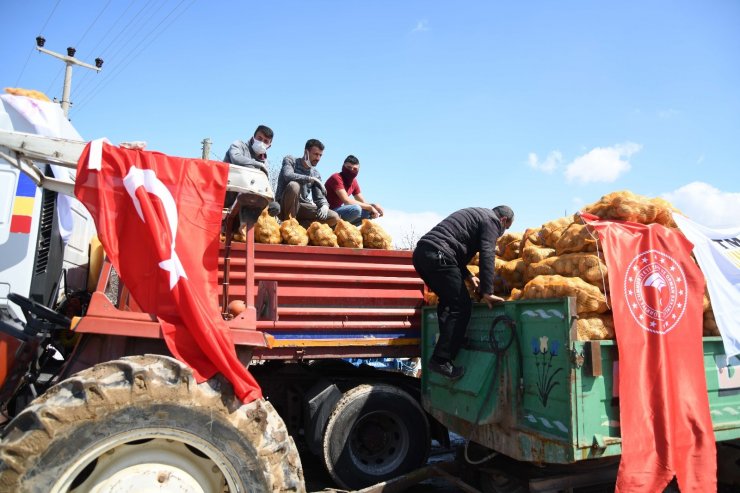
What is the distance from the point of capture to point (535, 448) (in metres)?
3.93

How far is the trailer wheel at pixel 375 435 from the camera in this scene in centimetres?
516

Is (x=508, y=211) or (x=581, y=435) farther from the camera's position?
(x=508, y=211)

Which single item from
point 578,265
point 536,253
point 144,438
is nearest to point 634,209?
point 578,265

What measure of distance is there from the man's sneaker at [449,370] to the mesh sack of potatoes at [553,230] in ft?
5.39

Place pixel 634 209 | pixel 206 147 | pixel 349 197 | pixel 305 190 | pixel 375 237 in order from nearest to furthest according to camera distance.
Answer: pixel 634 209 < pixel 375 237 < pixel 305 190 < pixel 349 197 < pixel 206 147

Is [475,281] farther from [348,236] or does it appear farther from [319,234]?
[319,234]

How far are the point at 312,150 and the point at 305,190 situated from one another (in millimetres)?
579

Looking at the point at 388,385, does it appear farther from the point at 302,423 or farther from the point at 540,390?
the point at 540,390

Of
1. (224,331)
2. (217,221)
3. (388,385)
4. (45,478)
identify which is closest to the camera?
(45,478)

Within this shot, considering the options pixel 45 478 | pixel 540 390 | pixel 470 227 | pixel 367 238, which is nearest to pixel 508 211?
pixel 470 227

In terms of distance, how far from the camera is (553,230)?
5.25 metres

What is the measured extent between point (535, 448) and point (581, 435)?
0.42 meters

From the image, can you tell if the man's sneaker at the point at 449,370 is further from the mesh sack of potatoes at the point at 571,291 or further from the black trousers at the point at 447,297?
the mesh sack of potatoes at the point at 571,291

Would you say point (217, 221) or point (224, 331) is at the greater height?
point (217, 221)
